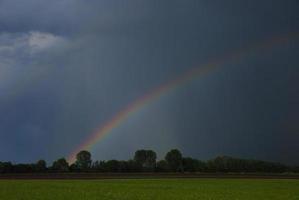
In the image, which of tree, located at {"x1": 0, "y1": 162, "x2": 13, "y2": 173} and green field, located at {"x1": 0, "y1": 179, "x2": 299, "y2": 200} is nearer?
green field, located at {"x1": 0, "y1": 179, "x2": 299, "y2": 200}

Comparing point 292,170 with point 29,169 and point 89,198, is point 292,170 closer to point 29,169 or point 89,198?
point 29,169

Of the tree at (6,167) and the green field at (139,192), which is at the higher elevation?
the tree at (6,167)

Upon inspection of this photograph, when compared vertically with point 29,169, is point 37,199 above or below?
below

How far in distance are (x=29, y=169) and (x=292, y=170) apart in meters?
100

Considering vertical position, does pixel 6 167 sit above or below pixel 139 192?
above

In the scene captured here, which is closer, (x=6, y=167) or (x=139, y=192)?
(x=139, y=192)

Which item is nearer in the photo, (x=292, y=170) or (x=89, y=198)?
(x=89, y=198)

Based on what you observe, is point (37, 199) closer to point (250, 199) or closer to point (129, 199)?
point (129, 199)

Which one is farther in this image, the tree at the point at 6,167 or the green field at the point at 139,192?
the tree at the point at 6,167

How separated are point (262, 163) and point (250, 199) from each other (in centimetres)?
16254

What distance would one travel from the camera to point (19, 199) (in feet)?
117

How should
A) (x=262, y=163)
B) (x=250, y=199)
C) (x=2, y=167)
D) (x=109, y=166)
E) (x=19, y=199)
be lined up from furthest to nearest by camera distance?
(x=262, y=163), (x=109, y=166), (x=2, y=167), (x=250, y=199), (x=19, y=199)

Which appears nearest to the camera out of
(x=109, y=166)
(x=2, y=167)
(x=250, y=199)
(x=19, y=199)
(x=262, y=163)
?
(x=19, y=199)

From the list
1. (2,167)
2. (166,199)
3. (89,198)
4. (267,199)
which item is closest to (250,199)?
(267,199)
